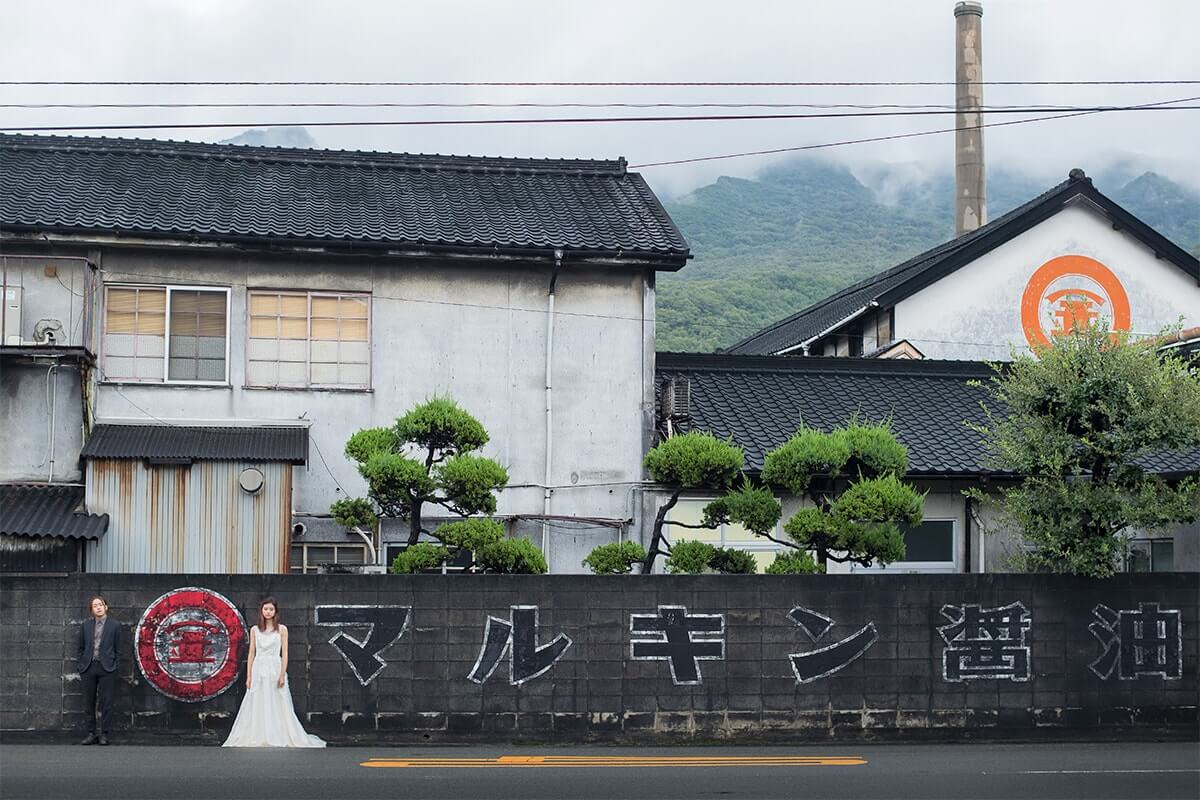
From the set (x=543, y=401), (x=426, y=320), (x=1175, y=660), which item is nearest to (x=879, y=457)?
(x=1175, y=660)

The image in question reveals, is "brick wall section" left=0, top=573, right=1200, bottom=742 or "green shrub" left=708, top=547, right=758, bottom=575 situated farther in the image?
"green shrub" left=708, top=547, right=758, bottom=575

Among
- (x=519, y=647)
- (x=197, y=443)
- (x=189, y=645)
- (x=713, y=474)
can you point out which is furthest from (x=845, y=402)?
(x=189, y=645)

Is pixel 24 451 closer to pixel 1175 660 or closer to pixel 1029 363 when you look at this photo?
pixel 1029 363

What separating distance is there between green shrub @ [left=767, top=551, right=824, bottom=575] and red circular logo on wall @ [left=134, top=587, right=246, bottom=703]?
6.17m

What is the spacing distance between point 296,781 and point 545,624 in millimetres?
3815

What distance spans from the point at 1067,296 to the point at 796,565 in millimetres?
19945

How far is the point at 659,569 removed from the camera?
2039 cm

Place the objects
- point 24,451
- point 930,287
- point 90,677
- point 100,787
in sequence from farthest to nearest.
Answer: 1. point 930,287
2. point 24,451
3. point 90,677
4. point 100,787

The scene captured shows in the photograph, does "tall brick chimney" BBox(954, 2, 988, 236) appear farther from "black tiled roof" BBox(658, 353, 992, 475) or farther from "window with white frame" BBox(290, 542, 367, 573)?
"window with white frame" BBox(290, 542, 367, 573)

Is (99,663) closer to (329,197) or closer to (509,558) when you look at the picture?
(509,558)

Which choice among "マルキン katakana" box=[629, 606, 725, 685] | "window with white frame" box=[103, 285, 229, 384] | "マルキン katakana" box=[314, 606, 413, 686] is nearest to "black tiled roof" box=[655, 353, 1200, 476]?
"マルキン katakana" box=[629, 606, 725, 685]

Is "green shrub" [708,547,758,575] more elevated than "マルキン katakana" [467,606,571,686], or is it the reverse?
"green shrub" [708,547,758,575]

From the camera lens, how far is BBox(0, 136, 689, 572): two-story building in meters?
18.5

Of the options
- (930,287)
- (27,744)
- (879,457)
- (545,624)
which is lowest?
(27,744)
